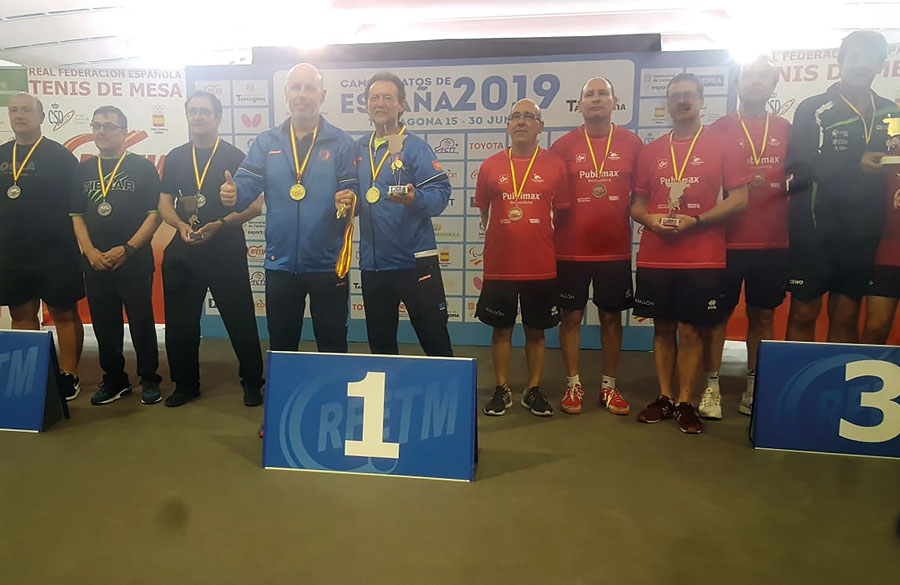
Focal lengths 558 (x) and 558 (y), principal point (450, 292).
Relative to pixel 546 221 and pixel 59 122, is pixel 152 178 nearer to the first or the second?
pixel 59 122

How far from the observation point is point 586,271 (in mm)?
2695

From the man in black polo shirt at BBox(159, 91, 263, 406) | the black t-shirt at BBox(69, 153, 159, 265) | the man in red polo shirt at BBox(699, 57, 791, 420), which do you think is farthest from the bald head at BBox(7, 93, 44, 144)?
the man in red polo shirt at BBox(699, 57, 791, 420)

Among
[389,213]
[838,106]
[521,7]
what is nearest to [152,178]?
[389,213]

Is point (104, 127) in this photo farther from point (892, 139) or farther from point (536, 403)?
point (892, 139)

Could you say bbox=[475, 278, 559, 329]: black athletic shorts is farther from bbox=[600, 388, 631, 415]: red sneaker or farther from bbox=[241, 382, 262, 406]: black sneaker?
bbox=[241, 382, 262, 406]: black sneaker

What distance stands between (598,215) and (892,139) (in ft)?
4.04

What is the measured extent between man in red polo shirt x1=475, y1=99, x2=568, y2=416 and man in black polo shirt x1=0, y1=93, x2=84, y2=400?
2.16m

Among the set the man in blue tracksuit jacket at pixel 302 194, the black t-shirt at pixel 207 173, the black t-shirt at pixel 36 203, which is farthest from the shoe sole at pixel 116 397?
the man in blue tracksuit jacket at pixel 302 194

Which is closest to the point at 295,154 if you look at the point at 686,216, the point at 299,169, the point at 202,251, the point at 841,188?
the point at 299,169

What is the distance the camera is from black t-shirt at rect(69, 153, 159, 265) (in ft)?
9.23

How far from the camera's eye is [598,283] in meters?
2.70

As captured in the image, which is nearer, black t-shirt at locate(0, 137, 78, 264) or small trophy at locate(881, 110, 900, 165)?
small trophy at locate(881, 110, 900, 165)

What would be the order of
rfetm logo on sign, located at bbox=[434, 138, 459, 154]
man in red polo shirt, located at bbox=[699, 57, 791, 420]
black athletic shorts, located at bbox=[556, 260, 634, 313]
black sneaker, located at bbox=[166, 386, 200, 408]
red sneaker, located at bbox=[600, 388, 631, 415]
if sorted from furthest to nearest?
rfetm logo on sign, located at bbox=[434, 138, 459, 154], black sneaker, located at bbox=[166, 386, 200, 408], red sneaker, located at bbox=[600, 388, 631, 415], black athletic shorts, located at bbox=[556, 260, 634, 313], man in red polo shirt, located at bbox=[699, 57, 791, 420]

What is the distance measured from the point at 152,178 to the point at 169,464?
149cm
